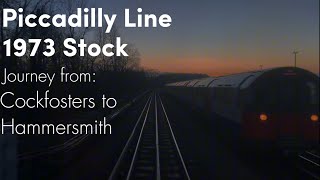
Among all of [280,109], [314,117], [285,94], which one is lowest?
[314,117]

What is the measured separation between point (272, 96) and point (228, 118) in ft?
11.8

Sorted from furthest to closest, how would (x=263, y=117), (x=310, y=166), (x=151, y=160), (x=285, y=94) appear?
(x=151, y=160) < (x=285, y=94) < (x=263, y=117) < (x=310, y=166)

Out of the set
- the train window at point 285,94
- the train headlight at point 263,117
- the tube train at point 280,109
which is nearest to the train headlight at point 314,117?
the tube train at point 280,109

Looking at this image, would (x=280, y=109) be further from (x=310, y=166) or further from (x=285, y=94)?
(x=310, y=166)

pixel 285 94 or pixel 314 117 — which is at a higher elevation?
pixel 285 94

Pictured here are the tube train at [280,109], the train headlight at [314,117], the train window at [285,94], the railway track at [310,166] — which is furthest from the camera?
the train window at [285,94]

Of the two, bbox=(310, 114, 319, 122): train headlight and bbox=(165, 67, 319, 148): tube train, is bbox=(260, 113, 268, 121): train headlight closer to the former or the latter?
bbox=(165, 67, 319, 148): tube train

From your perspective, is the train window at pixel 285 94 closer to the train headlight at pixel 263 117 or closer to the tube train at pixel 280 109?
the tube train at pixel 280 109

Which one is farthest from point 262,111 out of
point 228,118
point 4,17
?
point 4,17

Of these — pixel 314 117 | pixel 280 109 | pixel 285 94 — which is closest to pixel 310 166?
pixel 314 117

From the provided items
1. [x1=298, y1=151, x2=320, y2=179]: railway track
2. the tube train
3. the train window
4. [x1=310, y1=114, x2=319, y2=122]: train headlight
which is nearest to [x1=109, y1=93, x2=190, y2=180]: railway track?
the tube train

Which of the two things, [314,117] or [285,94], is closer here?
[314,117]

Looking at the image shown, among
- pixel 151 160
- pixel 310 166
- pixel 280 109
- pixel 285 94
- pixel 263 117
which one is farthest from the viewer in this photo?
pixel 151 160

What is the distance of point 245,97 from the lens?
16.4 metres
